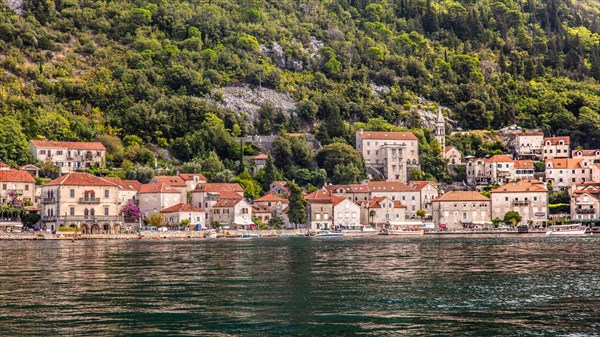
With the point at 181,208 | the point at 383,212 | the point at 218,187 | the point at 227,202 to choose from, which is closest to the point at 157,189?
the point at 181,208

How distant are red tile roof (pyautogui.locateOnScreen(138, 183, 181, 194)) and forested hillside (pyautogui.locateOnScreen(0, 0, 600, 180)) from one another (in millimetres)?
12616

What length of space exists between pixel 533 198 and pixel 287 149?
1268 inches

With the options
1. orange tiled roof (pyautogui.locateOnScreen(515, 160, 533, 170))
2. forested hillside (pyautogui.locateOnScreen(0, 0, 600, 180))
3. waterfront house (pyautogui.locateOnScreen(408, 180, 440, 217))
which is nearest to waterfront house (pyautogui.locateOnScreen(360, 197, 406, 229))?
waterfront house (pyautogui.locateOnScreen(408, 180, 440, 217))

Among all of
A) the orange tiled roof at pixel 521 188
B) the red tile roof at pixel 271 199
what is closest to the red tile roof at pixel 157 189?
the red tile roof at pixel 271 199

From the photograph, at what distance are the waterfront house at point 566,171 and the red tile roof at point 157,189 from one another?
52283 mm

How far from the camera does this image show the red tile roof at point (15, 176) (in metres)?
88.9

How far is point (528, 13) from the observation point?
198375 millimetres

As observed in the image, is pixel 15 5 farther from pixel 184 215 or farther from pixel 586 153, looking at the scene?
pixel 586 153

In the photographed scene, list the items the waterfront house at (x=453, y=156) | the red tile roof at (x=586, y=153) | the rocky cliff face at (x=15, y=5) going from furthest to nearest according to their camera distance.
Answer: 1. the rocky cliff face at (x=15, y=5)
2. the waterfront house at (x=453, y=156)
3. the red tile roof at (x=586, y=153)

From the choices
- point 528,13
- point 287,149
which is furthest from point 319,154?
point 528,13

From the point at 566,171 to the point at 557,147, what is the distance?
1267 centimetres

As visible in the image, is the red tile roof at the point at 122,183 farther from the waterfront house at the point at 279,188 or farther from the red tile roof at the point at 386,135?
the red tile roof at the point at 386,135

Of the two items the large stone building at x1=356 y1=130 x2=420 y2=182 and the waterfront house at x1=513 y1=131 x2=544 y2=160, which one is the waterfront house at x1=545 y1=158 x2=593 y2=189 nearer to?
the waterfront house at x1=513 y1=131 x2=544 y2=160

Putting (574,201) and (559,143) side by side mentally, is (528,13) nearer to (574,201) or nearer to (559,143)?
(559,143)
